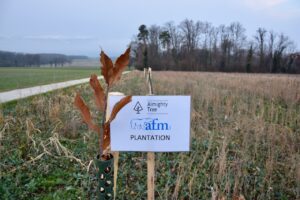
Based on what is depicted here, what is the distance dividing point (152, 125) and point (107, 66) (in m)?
0.57

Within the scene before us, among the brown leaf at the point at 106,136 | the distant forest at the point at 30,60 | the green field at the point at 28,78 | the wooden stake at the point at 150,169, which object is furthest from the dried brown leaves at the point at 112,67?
the distant forest at the point at 30,60

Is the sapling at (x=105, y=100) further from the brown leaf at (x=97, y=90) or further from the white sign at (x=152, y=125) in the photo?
the white sign at (x=152, y=125)

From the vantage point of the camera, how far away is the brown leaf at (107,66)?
1.67m

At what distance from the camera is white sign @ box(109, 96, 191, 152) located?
1986 millimetres

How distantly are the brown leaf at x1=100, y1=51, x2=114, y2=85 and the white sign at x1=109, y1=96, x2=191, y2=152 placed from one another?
0.32m

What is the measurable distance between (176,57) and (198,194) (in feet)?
196

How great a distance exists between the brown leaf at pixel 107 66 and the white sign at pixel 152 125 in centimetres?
32

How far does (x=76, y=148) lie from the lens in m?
4.02

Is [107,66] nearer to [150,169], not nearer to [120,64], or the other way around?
[120,64]

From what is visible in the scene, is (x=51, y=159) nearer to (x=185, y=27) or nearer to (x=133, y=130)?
(x=133, y=130)

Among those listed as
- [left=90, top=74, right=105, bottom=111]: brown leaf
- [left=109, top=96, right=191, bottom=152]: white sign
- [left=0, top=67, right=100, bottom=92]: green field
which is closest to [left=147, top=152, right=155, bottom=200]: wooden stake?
[left=109, top=96, right=191, bottom=152]: white sign

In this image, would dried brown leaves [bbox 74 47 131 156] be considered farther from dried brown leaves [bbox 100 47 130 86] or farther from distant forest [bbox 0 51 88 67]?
distant forest [bbox 0 51 88 67]

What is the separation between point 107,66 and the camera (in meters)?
1.69

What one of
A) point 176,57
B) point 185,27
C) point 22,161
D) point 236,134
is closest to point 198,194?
point 236,134
